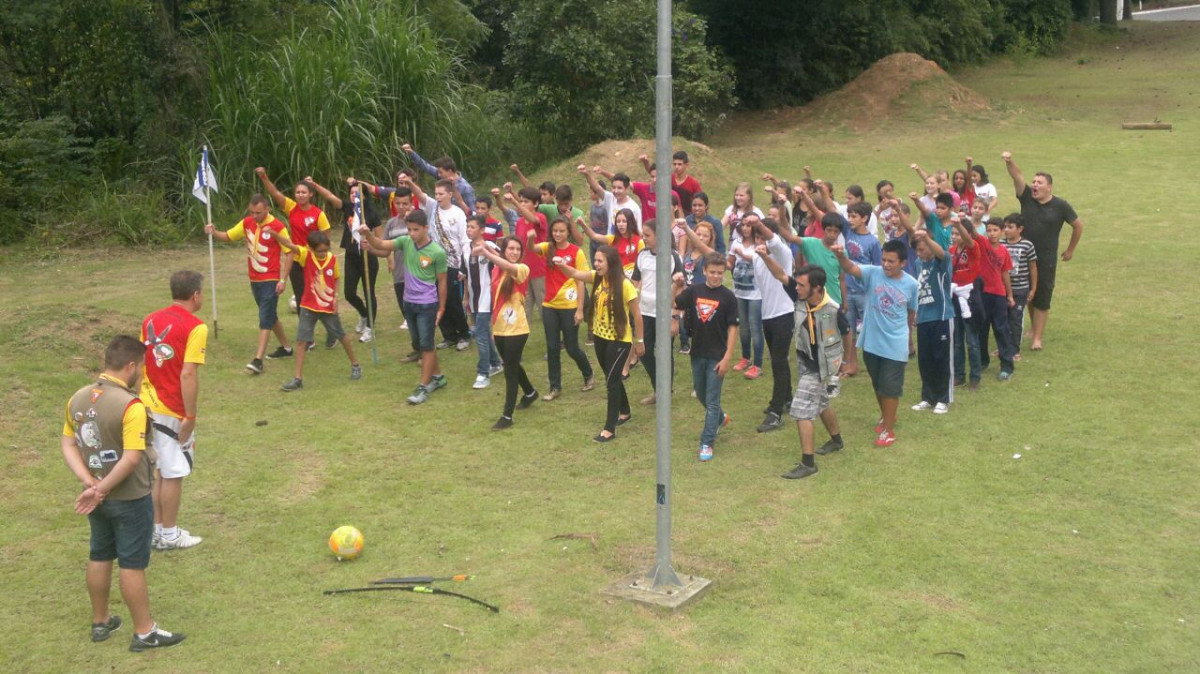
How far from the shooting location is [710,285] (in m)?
9.18

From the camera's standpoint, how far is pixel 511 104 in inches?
977

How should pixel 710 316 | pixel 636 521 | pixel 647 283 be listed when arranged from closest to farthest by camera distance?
pixel 636 521
pixel 710 316
pixel 647 283

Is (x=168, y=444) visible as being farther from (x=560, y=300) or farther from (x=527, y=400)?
(x=560, y=300)

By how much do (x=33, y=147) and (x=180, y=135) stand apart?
8.51ft

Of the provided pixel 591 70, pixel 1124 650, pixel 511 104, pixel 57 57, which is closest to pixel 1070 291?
pixel 1124 650

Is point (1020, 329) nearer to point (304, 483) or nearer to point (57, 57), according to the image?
point (304, 483)

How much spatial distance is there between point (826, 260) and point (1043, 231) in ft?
9.11

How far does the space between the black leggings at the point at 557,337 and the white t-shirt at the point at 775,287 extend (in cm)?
177

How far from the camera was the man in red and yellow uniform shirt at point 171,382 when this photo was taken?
7527 mm

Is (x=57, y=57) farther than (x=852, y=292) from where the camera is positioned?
Yes

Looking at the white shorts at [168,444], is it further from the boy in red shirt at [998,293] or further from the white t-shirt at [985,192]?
the white t-shirt at [985,192]

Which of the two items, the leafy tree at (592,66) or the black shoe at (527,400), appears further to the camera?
the leafy tree at (592,66)

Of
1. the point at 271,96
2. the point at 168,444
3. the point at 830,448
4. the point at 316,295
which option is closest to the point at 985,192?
the point at 830,448

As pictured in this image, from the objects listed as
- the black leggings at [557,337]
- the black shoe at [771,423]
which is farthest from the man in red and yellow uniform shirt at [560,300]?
the black shoe at [771,423]
